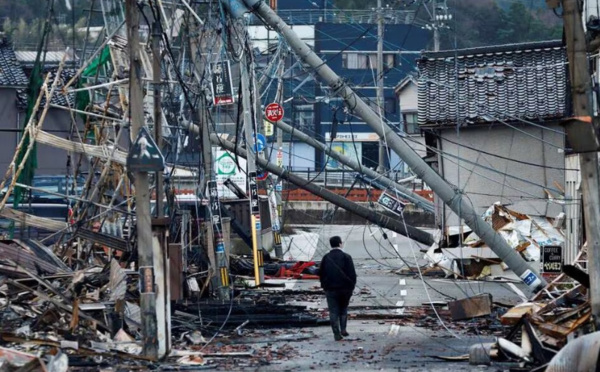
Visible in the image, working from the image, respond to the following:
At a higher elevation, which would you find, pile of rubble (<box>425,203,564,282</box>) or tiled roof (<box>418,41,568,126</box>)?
tiled roof (<box>418,41,568,126</box>)

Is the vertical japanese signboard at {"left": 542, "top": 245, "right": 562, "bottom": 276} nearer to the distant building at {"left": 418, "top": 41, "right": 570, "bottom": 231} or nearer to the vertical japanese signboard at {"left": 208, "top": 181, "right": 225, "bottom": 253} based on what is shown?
the distant building at {"left": 418, "top": 41, "right": 570, "bottom": 231}

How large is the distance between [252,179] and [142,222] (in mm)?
13403

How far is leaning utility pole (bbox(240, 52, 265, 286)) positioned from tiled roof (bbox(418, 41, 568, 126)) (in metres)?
9.59

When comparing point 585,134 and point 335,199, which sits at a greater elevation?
point 585,134

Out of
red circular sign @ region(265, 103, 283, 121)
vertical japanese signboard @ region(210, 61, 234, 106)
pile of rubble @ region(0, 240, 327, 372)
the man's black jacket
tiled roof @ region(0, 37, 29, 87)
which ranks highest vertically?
tiled roof @ region(0, 37, 29, 87)

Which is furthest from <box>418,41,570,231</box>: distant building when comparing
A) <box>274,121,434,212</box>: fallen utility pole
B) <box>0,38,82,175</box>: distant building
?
<box>0,38,82,175</box>: distant building

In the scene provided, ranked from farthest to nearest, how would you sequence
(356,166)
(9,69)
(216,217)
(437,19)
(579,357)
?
(437,19), (9,69), (356,166), (216,217), (579,357)

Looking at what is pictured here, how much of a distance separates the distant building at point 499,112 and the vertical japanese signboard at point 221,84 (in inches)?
396

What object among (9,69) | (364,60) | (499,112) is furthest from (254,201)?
(364,60)

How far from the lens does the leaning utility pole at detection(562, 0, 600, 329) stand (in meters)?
14.2

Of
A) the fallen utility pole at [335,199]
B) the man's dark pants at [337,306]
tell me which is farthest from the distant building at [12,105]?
the man's dark pants at [337,306]

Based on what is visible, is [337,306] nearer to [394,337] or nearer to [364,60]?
[394,337]

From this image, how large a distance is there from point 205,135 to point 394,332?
887 centimetres

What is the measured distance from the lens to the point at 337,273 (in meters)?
18.4
